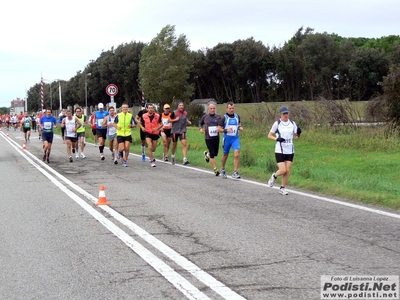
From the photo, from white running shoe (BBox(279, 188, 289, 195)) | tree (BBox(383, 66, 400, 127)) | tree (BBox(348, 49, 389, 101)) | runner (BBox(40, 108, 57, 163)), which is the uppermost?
tree (BBox(348, 49, 389, 101))

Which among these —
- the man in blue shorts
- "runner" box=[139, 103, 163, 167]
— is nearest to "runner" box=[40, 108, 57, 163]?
"runner" box=[139, 103, 163, 167]

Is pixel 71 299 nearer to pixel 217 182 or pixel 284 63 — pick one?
pixel 217 182

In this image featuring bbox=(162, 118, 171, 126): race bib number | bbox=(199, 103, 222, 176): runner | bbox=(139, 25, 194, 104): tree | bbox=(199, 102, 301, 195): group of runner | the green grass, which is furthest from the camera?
bbox=(139, 25, 194, 104): tree

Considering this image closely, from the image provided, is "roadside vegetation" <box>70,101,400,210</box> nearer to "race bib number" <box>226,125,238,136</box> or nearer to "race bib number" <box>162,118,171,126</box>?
"race bib number" <box>226,125,238,136</box>

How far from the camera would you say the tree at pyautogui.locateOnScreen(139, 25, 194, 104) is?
64312mm

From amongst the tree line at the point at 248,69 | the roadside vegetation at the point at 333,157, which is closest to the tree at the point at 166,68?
the tree line at the point at 248,69

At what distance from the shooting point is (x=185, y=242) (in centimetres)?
760

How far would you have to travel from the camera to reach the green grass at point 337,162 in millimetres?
12227

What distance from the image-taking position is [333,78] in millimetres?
70062

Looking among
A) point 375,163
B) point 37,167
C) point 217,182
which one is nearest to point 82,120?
point 37,167

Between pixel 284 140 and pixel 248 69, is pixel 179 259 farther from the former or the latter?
pixel 248 69

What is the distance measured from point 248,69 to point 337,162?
5794 cm

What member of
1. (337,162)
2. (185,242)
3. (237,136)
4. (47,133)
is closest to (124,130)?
(47,133)

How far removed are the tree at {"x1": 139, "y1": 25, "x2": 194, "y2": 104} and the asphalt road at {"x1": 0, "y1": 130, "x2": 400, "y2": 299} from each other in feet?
170
